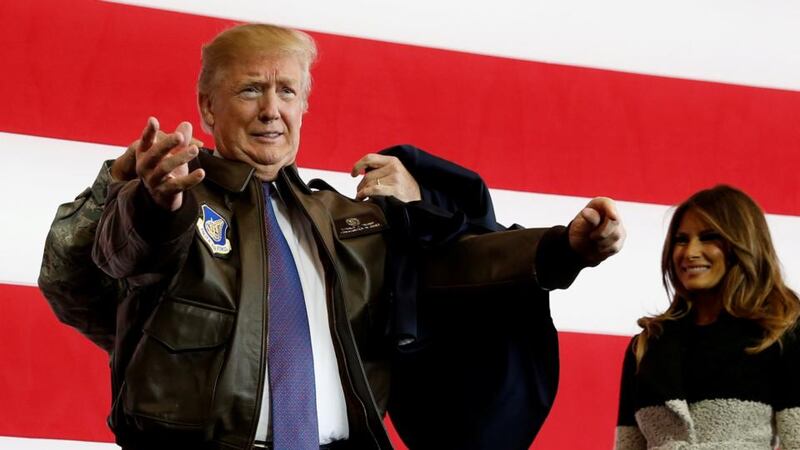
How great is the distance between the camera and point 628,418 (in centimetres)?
186

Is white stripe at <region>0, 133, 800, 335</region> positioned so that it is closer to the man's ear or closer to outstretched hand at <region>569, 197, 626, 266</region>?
the man's ear

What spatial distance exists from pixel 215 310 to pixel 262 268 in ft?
0.25

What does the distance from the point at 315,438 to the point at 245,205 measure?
0.27m

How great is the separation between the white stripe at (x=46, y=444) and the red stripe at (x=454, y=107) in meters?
0.53

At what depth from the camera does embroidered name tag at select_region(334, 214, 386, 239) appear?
145 cm

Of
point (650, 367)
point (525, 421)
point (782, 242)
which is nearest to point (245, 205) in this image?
point (525, 421)

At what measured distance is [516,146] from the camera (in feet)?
7.89

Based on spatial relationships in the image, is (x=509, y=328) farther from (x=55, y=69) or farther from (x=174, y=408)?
(x=55, y=69)

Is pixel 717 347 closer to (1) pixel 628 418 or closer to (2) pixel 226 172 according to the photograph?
(1) pixel 628 418

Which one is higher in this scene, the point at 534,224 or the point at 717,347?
the point at 534,224

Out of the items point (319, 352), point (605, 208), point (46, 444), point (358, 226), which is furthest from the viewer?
point (46, 444)

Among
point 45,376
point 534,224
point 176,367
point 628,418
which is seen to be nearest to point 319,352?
point 176,367

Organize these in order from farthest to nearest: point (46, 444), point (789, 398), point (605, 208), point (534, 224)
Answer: point (534, 224) < point (46, 444) < point (789, 398) < point (605, 208)

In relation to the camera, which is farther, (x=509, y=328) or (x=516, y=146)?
(x=516, y=146)
